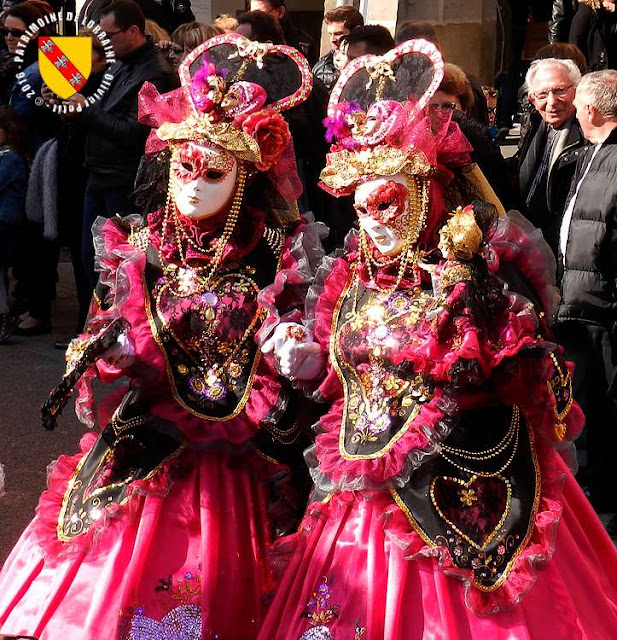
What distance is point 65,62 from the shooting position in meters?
6.03

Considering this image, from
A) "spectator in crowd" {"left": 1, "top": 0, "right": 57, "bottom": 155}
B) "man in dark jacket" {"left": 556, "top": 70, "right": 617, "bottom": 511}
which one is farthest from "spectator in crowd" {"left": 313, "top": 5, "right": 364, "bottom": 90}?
"man in dark jacket" {"left": 556, "top": 70, "right": 617, "bottom": 511}

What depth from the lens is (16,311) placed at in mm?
8719

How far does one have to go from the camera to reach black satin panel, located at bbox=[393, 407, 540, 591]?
3.90 meters

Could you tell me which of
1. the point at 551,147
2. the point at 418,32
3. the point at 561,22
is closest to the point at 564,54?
the point at 551,147

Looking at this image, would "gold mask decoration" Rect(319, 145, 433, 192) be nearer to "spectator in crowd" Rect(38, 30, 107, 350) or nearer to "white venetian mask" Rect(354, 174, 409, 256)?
"white venetian mask" Rect(354, 174, 409, 256)

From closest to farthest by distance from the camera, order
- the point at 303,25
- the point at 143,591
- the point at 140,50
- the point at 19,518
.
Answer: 1. the point at 143,591
2. the point at 19,518
3. the point at 140,50
4. the point at 303,25

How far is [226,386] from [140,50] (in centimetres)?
321

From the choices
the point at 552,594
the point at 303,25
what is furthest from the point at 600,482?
the point at 303,25

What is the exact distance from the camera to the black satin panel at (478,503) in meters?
3.90

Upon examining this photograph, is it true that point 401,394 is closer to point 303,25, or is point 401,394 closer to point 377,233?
point 377,233

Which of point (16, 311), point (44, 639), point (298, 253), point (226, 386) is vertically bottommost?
point (16, 311)

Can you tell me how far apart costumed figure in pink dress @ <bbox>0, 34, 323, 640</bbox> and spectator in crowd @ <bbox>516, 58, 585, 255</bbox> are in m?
1.91

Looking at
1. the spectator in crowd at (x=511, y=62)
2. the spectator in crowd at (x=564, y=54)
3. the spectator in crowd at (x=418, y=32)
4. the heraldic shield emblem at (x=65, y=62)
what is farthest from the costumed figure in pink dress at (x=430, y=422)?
the spectator in crowd at (x=511, y=62)

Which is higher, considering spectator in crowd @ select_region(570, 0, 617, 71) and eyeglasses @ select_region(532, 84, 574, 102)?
eyeglasses @ select_region(532, 84, 574, 102)
